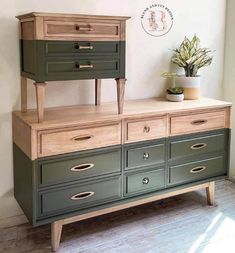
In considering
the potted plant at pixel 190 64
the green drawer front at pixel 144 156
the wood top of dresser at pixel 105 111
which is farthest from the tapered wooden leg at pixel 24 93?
the potted plant at pixel 190 64

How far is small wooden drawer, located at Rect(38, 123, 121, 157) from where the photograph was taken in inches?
88.2

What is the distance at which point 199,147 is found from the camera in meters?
2.86

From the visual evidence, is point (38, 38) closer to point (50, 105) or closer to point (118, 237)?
point (50, 105)

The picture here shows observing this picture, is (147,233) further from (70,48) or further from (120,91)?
(70,48)

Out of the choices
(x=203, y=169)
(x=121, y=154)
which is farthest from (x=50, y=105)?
(x=203, y=169)

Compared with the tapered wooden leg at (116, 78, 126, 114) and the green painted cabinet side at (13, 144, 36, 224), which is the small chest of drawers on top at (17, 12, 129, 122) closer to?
the tapered wooden leg at (116, 78, 126, 114)

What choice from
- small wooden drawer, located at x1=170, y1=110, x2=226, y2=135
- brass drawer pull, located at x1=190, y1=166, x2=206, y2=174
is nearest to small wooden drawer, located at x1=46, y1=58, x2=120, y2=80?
small wooden drawer, located at x1=170, y1=110, x2=226, y2=135

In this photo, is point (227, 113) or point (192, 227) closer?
point (192, 227)

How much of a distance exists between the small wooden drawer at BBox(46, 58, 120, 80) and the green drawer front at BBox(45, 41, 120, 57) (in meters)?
0.04

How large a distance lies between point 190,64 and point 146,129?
2.58ft

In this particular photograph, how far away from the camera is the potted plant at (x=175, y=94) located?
2955mm

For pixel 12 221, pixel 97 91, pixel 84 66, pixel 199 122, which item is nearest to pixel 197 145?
pixel 199 122

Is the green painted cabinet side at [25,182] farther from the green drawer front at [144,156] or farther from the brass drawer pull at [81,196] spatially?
the green drawer front at [144,156]

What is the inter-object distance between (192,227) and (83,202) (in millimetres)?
810
